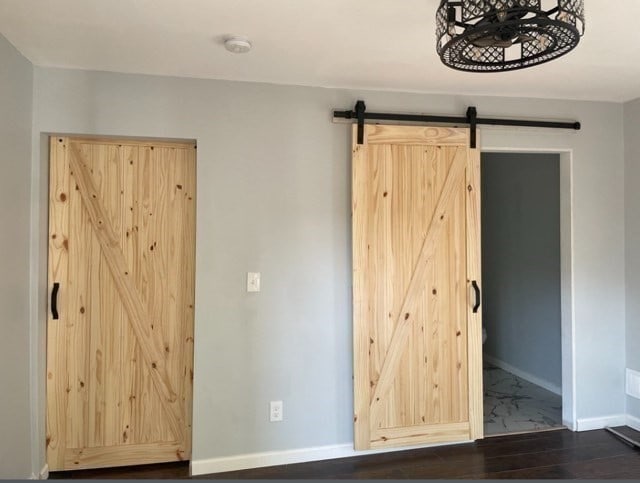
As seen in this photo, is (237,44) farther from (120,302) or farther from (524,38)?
(120,302)

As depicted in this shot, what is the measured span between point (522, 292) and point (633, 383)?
4.35 feet

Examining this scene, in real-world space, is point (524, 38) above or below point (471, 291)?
above

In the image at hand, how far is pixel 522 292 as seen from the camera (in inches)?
170

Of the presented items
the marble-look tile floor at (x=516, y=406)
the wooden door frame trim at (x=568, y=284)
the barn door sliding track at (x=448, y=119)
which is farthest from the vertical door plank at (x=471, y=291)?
the wooden door frame trim at (x=568, y=284)

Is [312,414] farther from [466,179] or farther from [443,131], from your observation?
[443,131]

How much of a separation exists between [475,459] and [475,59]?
2384 millimetres

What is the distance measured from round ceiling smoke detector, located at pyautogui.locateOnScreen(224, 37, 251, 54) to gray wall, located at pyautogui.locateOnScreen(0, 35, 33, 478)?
1050 millimetres

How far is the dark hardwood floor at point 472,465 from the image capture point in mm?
2551

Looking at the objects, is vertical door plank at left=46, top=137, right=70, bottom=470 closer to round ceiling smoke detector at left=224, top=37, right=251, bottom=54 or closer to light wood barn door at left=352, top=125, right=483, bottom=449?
round ceiling smoke detector at left=224, top=37, right=251, bottom=54

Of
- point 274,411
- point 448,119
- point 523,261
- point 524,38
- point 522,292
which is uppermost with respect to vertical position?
point 448,119

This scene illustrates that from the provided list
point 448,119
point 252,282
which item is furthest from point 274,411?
point 448,119

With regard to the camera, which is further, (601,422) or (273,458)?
(601,422)

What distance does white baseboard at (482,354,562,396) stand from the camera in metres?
3.88

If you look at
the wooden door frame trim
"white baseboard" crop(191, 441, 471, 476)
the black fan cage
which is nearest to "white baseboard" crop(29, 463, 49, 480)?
"white baseboard" crop(191, 441, 471, 476)
